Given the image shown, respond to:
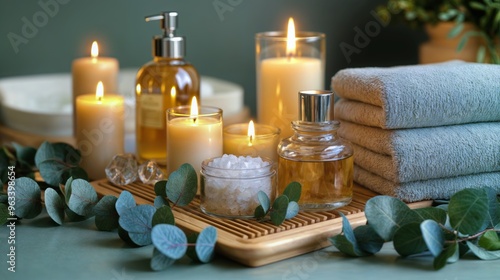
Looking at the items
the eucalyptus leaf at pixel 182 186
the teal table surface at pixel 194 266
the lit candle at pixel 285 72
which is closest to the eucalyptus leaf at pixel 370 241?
the teal table surface at pixel 194 266

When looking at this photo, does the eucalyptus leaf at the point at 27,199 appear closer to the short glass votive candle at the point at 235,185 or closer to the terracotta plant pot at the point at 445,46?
the short glass votive candle at the point at 235,185

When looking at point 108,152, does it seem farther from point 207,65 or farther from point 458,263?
point 207,65

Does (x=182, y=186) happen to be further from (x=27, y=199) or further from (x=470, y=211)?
(x=470, y=211)

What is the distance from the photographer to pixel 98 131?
113 centimetres

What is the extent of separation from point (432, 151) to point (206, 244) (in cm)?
33

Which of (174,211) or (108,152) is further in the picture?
(108,152)

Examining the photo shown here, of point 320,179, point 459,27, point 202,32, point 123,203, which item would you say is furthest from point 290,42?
point 202,32

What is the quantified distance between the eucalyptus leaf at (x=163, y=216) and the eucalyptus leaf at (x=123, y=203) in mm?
56

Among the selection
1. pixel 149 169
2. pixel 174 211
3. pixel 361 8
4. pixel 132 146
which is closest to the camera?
pixel 174 211

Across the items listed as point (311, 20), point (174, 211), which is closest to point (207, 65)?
point (311, 20)

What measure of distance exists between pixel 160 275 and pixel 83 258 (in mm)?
104

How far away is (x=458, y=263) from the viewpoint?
0.81 metres

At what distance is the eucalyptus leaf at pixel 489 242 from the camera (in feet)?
2.69

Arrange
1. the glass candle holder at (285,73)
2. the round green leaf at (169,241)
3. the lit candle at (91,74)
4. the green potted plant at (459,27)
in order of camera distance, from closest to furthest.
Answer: the round green leaf at (169,241), the glass candle holder at (285,73), the lit candle at (91,74), the green potted plant at (459,27)
